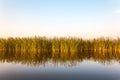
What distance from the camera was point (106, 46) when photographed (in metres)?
19.1

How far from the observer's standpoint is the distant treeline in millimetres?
18516

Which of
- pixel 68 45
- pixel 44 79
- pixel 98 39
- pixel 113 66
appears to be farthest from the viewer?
pixel 98 39

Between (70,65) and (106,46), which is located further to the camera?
(106,46)

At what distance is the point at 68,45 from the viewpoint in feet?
60.3

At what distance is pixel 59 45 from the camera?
1870 centimetres

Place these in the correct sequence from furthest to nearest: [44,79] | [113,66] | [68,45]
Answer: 1. [68,45]
2. [113,66]
3. [44,79]

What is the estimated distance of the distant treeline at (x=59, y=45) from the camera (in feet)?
60.7

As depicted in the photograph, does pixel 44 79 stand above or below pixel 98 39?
below

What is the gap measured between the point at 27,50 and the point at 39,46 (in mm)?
992

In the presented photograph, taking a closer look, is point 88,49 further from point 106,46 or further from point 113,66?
point 113,66

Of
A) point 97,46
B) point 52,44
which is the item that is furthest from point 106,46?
point 52,44

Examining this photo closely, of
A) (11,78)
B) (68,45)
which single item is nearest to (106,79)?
(11,78)

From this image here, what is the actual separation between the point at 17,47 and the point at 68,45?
13.8ft

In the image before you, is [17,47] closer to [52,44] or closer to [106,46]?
[52,44]
